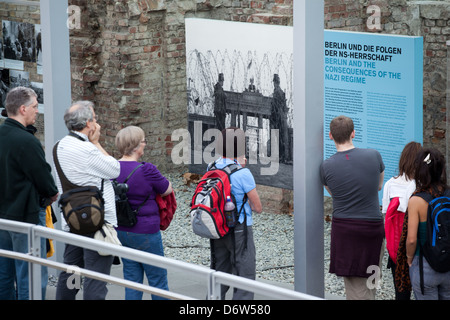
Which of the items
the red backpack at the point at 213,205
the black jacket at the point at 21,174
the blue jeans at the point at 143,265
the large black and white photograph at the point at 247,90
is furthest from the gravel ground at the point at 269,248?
the black jacket at the point at 21,174

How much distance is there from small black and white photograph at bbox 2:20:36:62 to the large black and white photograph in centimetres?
230

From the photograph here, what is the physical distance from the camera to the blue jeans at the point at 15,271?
15.8 ft

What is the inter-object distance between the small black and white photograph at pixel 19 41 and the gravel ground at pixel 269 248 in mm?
3023

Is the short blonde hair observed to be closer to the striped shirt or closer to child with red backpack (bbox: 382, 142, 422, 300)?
the striped shirt

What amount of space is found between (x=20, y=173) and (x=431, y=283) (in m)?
2.84

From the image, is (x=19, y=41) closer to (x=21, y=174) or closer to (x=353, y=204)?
(x=21, y=174)

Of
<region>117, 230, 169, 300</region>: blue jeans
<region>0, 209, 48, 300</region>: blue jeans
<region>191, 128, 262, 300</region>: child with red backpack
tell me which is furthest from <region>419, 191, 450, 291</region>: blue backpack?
<region>0, 209, 48, 300</region>: blue jeans

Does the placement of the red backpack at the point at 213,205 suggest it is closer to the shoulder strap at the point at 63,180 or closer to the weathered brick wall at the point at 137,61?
the shoulder strap at the point at 63,180

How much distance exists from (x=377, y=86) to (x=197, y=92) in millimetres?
2992

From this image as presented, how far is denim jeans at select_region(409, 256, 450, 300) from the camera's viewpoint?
504 centimetres

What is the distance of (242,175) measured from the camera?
217 inches

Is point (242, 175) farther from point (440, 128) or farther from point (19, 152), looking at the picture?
point (440, 128)

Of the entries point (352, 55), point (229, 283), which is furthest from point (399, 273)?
point (352, 55)

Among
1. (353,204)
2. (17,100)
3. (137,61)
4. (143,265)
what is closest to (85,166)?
(17,100)
